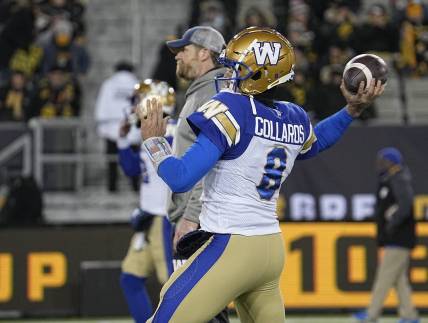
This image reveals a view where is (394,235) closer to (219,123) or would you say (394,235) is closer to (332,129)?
(332,129)

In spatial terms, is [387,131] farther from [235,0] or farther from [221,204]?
[221,204]

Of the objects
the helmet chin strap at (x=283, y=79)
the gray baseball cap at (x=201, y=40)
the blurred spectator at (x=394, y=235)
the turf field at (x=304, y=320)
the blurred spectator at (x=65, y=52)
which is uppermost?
the gray baseball cap at (x=201, y=40)

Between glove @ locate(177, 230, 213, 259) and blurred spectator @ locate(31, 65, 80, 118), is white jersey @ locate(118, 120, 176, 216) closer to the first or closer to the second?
glove @ locate(177, 230, 213, 259)

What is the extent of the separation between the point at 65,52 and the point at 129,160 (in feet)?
24.2

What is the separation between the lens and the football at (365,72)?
254 inches

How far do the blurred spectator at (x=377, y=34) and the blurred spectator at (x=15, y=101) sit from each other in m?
4.41

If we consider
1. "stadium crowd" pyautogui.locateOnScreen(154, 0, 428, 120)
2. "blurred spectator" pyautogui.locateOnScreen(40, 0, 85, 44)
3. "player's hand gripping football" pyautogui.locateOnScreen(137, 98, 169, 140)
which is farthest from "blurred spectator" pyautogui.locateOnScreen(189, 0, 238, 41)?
"player's hand gripping football" pyautogui.locateOnScreen(137, 98, 169, 140)

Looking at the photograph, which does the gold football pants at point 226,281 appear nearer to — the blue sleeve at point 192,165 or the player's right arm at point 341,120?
the blue sleeve at point 192,165

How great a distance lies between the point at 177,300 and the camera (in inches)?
230

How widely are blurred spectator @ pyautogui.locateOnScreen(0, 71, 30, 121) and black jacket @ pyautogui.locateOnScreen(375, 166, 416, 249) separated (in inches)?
216

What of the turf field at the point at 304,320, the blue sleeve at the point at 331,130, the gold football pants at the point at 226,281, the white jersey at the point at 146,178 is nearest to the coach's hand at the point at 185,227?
the blue sleeve at the point at 331,130

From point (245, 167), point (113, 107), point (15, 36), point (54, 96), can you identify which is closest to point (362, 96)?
point (245, 167)

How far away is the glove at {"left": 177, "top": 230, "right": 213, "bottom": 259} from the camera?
19.9ft

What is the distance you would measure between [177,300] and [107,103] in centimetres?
996
